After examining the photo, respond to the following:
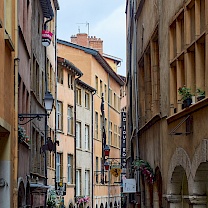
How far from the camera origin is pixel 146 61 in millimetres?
20812

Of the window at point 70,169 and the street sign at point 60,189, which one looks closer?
the street sign at point 60,189

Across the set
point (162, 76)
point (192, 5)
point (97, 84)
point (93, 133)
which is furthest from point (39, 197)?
point (97, 84)

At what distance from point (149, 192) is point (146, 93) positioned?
287 cm

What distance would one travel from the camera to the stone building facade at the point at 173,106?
40.6 feet

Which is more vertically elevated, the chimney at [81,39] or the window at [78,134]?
the chimney at [81,39]

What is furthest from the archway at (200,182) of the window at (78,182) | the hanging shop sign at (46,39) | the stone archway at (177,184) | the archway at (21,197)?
the window at (78,182)

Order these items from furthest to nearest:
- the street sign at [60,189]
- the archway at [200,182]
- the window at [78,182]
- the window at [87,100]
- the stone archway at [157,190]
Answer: the window at [87,100]
the window at [78,182]
the street sign at [60,189]
the stone archway at [157,190]
the archway at [200,182]

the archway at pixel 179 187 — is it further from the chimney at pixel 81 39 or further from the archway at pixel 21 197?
the chimney at pixel 81 39

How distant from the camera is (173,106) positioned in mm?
15000

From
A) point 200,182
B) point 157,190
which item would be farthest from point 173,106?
point 157,190

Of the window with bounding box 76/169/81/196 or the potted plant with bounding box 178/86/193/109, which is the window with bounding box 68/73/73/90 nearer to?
the window with bounding box 76/169/81/196

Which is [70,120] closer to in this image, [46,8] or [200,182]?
[46,8]

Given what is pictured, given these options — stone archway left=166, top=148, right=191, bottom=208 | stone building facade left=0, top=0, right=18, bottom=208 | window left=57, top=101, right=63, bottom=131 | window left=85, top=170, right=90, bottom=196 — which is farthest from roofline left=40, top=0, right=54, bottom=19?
window left=85, top=170, right=90, bottom=196

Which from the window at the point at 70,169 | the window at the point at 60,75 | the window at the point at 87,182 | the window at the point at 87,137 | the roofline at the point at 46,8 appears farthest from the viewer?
the window at the point at 87,137
